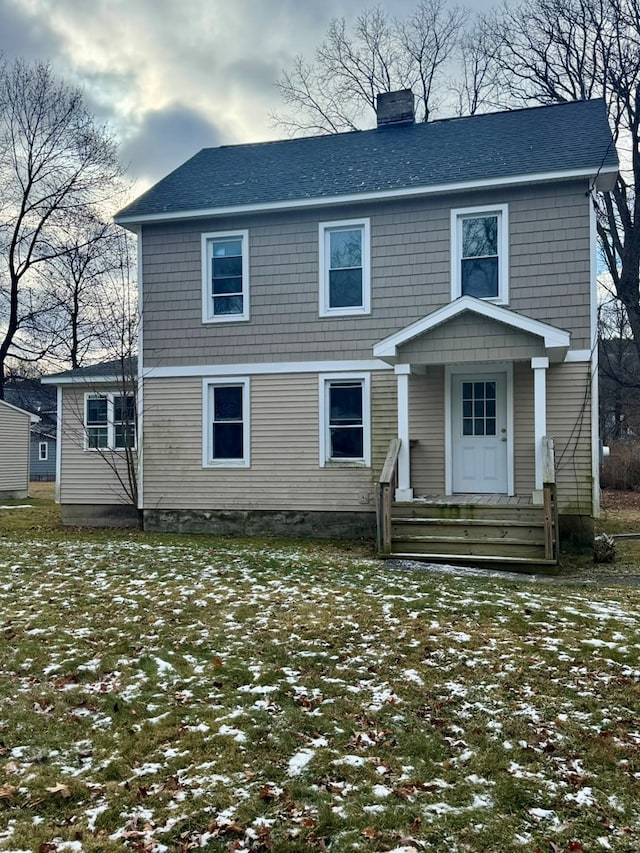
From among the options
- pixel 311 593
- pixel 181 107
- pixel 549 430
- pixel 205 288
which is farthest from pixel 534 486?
pixel 181 107

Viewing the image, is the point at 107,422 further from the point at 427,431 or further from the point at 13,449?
the point at 13,449

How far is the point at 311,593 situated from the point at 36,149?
2290 centimetres

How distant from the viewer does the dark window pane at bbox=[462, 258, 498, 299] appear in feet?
36.1

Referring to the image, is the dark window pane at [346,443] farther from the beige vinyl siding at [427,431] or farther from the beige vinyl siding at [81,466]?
the beige vinyl siding at [81,466]

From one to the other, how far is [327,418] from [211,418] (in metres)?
2.32

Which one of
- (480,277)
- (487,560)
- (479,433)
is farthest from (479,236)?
(487,560)

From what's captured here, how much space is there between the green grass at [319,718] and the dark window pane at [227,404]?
5451 millimetres

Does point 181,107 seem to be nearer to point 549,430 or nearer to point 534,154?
point 534,154

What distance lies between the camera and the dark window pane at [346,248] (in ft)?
38.6

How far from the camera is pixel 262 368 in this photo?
1210cm

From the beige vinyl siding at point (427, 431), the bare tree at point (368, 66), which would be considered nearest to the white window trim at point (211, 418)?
the beige vinyl siding at point (427, 431)

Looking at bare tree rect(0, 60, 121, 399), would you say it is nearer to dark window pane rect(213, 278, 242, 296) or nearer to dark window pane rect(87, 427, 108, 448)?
dark window pane rect(87, 427, 108, 448)

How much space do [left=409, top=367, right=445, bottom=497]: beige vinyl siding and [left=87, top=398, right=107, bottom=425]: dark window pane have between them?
6.88 metres

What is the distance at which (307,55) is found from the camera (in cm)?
2516
